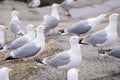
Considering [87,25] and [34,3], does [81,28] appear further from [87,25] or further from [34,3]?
[34,3]

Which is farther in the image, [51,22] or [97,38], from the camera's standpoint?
[51,22]

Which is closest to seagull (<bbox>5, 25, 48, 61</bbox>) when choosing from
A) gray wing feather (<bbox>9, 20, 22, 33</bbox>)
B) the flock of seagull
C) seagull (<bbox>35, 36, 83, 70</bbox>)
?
the flock of seagull

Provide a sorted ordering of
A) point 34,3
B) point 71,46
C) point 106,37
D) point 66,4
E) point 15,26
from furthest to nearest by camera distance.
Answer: point 34,3 → point 66,4 → point 15,26 → point 106,37 → point 71,46

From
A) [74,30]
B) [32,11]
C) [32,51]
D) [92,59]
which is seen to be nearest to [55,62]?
[32,51]

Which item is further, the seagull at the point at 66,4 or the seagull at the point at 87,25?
the seagull at the point at 66,4

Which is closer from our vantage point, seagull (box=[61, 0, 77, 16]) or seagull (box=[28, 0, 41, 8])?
seagull (box=[61, 0, 77, 16])

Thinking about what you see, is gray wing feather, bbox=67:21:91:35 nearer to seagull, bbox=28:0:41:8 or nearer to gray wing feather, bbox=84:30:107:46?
gray wing feather, bbox=84:30:107:46

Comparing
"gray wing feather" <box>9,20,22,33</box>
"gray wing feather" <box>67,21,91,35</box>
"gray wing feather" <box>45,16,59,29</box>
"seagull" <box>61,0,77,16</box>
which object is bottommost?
"seagull" <box>61,0,77,16</box>

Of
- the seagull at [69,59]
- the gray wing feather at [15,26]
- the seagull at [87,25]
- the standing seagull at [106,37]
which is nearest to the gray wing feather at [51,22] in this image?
the gray wing feather at [15,26]

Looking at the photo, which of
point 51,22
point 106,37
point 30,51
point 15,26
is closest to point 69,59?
point 30,51

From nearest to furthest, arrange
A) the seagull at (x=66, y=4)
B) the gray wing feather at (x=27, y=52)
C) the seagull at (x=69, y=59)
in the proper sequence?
the seagull at (x=69, y=59)
the gray wing feather at (x=27, y=52)
the seagull at (x=66, y=4)

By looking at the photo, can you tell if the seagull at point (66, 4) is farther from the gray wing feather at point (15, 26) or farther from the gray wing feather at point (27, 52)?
the gray wing feather at point (27, 52)

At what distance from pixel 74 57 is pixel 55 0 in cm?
1219

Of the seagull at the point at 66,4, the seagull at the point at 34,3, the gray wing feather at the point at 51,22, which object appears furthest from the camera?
the seagull at the point at 34,3
